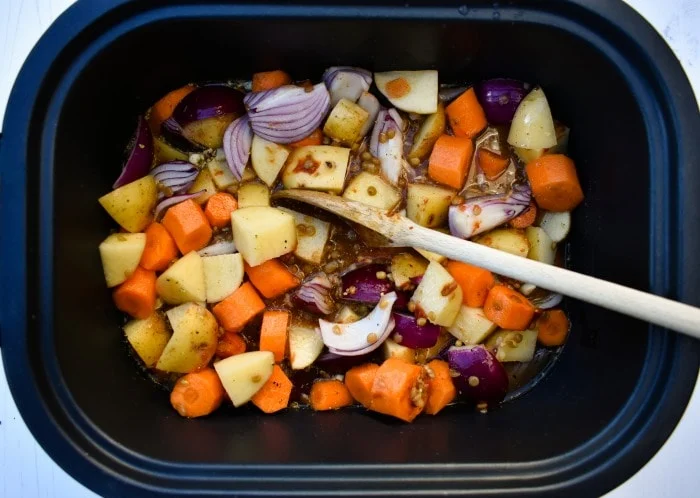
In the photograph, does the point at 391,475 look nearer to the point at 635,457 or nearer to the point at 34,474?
the point at 635,457

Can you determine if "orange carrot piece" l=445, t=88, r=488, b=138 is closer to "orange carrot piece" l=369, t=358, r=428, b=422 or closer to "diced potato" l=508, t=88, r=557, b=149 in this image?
A: "diced potato" l=508, t=88, r=557, b=149

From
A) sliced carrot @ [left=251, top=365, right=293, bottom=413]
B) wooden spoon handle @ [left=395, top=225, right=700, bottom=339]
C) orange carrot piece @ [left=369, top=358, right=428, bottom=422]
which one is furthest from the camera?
sliced carrot @ [left=251, top=365, right=293, bottom=413]

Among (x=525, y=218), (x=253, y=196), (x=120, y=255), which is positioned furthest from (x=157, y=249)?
(x=525, y=218)

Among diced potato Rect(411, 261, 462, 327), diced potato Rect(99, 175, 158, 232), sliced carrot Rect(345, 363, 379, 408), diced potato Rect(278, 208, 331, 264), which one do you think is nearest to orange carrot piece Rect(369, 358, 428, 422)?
sliced carrot Rect(345, 363, 379, 408)

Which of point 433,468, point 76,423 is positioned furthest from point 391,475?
point 76,423

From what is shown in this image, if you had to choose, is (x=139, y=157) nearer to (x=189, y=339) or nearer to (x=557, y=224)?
(x=189, y=339)

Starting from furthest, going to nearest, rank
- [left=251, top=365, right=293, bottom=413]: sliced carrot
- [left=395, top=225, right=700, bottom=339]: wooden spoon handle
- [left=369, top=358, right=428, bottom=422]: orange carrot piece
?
[left=251, top=365, right=293, bottom=413]: sliced carrot, [left=369, top=358, right=428, bottom=422]: orange carrot piece, [left=395, top=225, right=700, bottom=339]: wooden spoon handle
